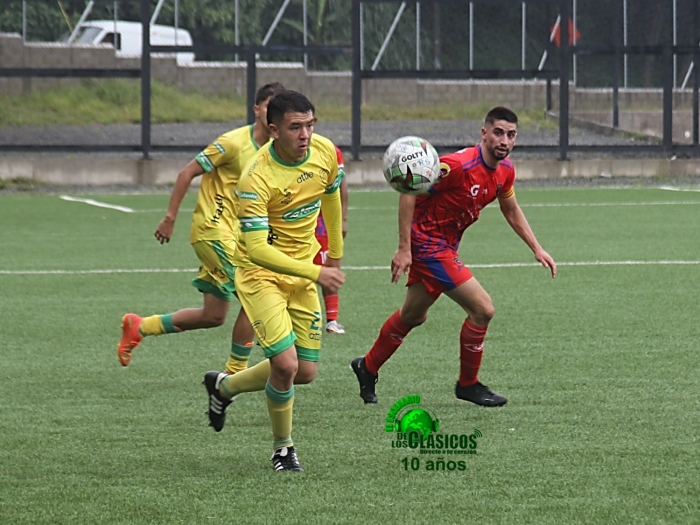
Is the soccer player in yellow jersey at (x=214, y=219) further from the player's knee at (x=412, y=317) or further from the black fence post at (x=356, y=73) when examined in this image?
the black fence post at (x=356, y=73)

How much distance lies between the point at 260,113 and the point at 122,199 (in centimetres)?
1271

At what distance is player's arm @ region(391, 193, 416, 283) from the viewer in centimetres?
652

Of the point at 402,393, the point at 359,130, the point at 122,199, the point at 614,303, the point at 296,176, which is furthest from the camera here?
the point at 359,130

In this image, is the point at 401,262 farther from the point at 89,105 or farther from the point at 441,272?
the point at 89,105

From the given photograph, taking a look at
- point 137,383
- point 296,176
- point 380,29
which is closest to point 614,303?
point 137,383

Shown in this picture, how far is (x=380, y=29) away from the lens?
22.7 metres

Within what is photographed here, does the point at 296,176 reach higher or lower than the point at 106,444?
higher

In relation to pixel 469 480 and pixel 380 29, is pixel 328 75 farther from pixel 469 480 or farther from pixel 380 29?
pixel 469 480

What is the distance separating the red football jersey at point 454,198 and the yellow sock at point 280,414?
1.71 m

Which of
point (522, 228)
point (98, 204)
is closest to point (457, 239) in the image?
point (522, 228)

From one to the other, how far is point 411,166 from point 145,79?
53.2 feet

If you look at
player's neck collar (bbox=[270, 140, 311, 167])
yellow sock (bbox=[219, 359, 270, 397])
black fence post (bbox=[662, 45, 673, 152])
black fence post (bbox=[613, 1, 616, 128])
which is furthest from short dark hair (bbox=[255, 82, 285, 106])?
black fence post (bbox=[613, 1, 616, 128])

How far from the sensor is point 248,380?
6.05m

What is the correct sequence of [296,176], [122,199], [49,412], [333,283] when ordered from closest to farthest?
[333,283] → [296,176] → [49,412] → [122,199]
